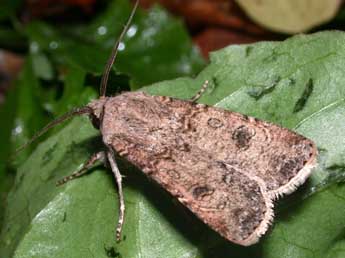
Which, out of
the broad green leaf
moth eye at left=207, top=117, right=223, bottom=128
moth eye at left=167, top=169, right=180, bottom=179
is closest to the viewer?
moth eye at left=167, top=169, right=180, bottom=179

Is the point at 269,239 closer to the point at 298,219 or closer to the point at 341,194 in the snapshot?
the point at 298,219

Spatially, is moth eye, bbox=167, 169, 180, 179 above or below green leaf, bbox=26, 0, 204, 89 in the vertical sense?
above

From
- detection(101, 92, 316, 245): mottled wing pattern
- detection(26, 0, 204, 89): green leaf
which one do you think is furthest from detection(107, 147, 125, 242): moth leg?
detection(26, 0, 204, 89): green leaf

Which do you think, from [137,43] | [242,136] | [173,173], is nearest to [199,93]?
[242,136]

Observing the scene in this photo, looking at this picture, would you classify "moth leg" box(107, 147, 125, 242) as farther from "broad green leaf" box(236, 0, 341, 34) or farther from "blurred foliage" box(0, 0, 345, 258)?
"broad green leaf" box(236, 0, 341, 34)

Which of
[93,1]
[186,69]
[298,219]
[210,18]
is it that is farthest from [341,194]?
[93,1]

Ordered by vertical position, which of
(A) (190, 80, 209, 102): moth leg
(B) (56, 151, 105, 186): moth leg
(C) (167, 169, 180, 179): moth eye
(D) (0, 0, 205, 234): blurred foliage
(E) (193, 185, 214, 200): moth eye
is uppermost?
(A) (190, 80, 209, 102): moth leg
